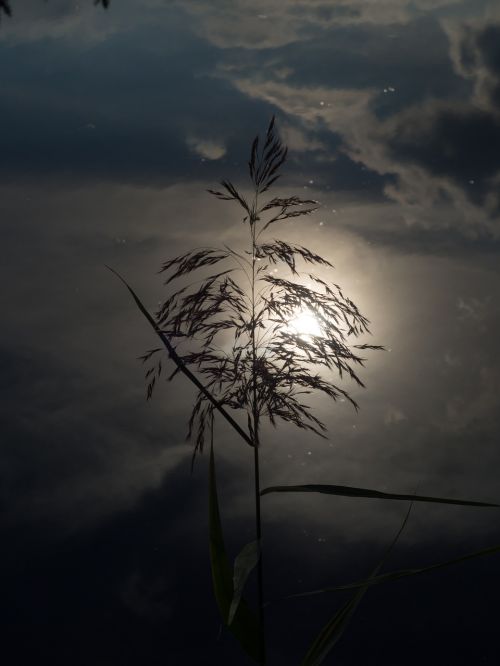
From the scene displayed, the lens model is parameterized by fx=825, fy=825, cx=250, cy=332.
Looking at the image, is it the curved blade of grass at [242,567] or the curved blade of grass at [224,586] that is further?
the curved blade of grass at [224,586]

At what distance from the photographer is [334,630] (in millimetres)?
2316

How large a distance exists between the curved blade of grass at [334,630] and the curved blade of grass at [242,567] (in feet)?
0.95

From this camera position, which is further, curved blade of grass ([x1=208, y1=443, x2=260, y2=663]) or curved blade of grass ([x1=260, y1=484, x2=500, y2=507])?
curved blade of grass ([x1=208, y1=443, x2=260, y2=663])

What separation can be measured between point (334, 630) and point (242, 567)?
15.2 inches

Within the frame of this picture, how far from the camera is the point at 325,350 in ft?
7.83

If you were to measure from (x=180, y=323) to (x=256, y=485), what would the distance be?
520 millimetres

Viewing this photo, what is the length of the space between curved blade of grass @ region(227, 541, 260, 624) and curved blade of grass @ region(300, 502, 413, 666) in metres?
0.29

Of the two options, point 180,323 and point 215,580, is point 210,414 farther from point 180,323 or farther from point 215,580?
point 215,580

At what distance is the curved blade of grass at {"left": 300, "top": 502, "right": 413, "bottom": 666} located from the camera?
228 cm

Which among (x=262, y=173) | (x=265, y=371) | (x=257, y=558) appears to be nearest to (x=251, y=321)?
(x=265, y=371)

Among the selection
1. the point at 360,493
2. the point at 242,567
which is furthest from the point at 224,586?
the point at 360,493

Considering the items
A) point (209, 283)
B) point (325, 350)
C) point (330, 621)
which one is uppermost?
point (209, 283)

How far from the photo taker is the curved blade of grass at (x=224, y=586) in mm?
2340

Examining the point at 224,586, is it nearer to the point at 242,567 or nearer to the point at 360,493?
the point at 242,567
